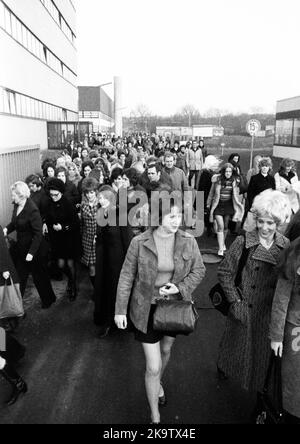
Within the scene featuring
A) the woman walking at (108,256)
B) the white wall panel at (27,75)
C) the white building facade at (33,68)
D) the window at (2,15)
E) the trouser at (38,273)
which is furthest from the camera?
the white building facade at (33,68)

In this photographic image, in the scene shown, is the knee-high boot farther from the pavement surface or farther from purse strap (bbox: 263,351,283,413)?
purse strap (bbox: 263,351,283,413)

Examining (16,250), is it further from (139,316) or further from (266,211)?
(266,211)

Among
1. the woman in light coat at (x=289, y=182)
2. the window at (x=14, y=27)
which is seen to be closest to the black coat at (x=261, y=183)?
the woman in light coat at (x=289, y=182)

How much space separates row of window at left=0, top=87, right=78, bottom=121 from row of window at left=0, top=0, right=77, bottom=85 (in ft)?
8.87

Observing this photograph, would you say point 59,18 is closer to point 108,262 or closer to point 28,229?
point 28,229

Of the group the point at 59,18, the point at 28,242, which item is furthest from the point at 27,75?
the point at 28,242

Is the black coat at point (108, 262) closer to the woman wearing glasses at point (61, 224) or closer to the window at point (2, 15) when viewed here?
the woman wearing glasses at point (61, 224)

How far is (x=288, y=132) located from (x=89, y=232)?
2829cm

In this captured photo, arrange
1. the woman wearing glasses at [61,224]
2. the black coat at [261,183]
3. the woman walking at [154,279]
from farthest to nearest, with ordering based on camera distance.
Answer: the black coat at [261,183]
the woman wearing glasses at [61,224]
the woman walking at [154,279]

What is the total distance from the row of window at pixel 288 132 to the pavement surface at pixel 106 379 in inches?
1029

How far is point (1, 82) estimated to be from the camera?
18.4 m

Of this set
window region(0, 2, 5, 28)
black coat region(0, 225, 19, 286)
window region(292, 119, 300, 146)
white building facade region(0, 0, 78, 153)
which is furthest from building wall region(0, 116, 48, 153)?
window region(292, 119, 300, 146)

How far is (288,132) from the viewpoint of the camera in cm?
3123

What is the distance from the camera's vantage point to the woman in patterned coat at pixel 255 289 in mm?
3223
